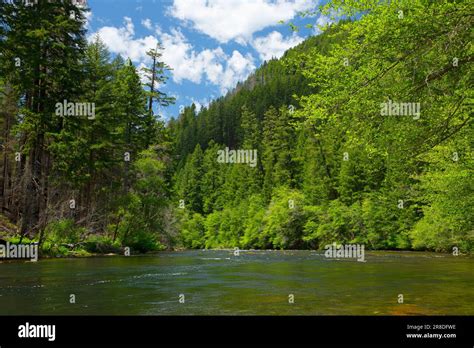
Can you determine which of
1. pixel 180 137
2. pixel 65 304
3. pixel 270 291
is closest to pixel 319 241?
pixel 270 291

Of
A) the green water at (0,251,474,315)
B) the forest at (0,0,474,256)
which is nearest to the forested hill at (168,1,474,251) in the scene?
the forest at (0,0,474,256)

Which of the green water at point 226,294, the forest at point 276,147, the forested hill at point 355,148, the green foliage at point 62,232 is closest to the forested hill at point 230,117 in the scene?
the forested hill at point 355,148

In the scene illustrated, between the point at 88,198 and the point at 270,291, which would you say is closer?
the point at 270,291

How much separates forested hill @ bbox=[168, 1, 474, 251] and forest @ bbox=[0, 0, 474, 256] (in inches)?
2.5

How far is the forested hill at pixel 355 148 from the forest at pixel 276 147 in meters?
0.06

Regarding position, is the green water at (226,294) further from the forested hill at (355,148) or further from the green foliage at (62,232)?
the green foliage at (62,232)

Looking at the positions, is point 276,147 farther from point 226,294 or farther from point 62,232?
point 226,294

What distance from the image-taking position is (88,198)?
40.1m

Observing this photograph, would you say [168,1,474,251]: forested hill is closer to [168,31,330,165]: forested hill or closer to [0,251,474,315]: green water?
Result: [168,31,330,165]: forested hill

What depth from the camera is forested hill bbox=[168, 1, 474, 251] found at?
11.2 meters

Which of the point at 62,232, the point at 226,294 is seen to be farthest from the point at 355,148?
the point at 62,232

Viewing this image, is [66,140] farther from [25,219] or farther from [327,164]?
[327,164]

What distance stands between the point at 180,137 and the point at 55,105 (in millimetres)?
123417

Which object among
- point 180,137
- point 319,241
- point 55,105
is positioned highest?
point 180,137
